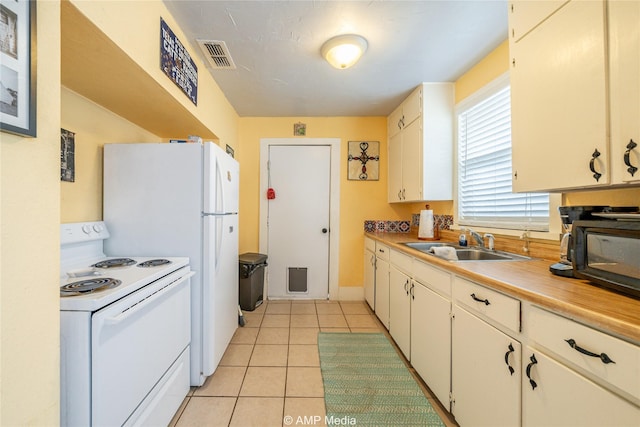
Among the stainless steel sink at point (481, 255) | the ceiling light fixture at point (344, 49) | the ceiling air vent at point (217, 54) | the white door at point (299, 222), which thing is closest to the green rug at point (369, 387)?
the stainless steel sink at point (481, 255)

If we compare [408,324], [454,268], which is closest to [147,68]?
[454,268]

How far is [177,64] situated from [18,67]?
1.12 m

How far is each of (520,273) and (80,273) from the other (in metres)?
2.05

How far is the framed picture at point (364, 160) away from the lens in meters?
3.22

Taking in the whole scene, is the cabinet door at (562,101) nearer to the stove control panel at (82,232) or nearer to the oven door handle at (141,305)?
the oven door handle at (141,305)

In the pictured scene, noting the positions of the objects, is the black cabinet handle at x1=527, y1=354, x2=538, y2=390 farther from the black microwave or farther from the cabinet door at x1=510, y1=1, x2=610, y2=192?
the cabinet door at x1=510, y1=1, x2=610, y2=192

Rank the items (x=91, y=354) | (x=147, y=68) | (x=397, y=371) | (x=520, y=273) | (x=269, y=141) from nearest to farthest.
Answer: (x=91, y=354) → (x=520, y=273) → (x=147, y=68) → (x=397, y=371) → (x=269, y=141)

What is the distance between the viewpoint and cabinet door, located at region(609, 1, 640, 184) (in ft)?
2.69

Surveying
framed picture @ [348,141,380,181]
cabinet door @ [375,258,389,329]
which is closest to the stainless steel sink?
cabinet door @ [375,258,389,329]

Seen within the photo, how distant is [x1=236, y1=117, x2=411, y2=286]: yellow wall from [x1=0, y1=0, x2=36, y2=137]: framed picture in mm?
2540

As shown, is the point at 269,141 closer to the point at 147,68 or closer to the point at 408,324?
the point at 147,68

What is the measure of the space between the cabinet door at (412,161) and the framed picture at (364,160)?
1.72ft

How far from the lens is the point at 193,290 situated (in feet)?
5.23

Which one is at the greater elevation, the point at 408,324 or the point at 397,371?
the point at 408,324
